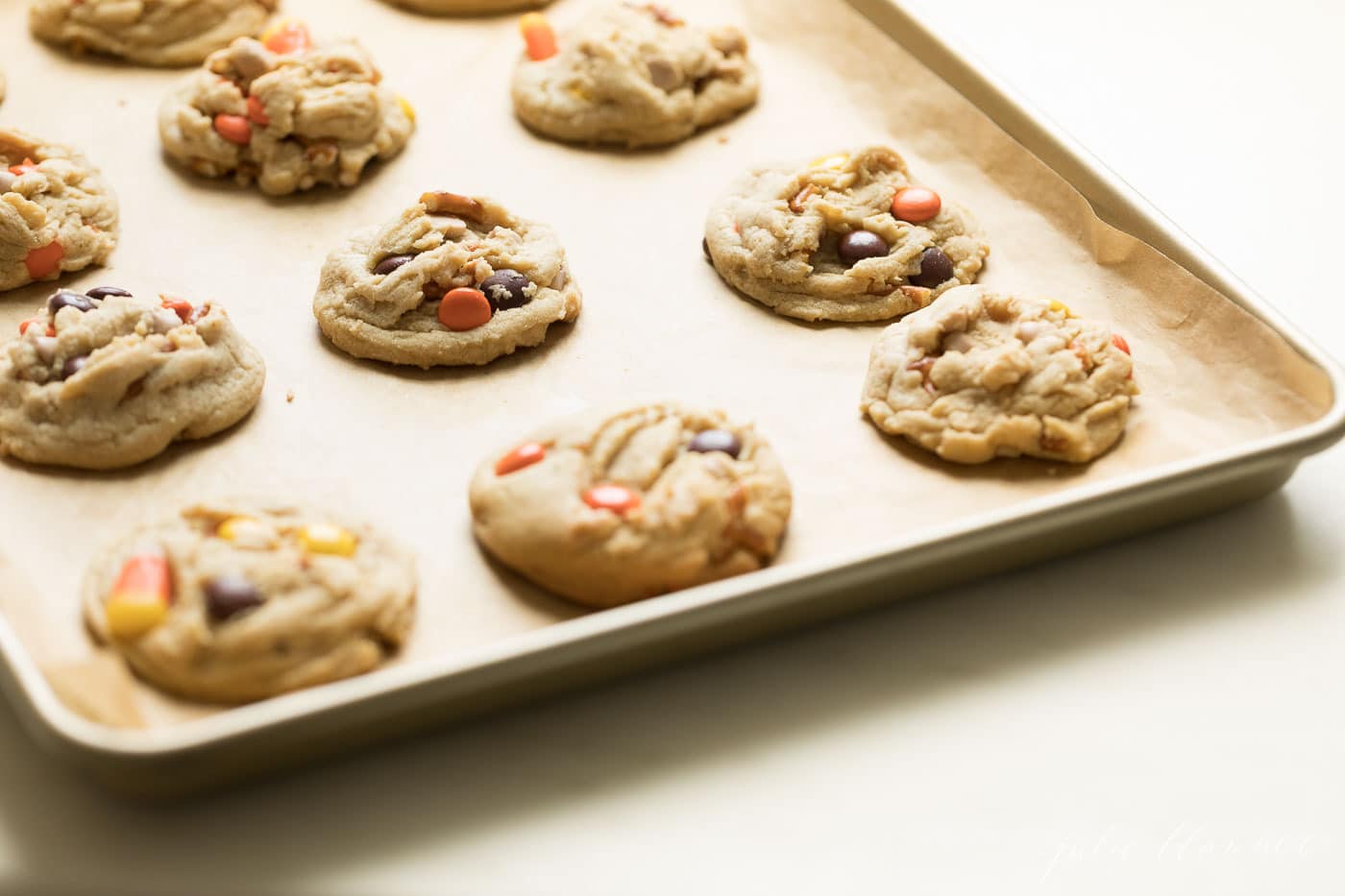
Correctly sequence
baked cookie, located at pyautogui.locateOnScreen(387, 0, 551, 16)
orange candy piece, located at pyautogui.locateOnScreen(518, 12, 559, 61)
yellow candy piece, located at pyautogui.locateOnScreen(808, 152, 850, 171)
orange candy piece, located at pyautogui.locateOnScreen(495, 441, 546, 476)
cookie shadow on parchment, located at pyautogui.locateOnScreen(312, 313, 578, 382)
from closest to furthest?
1. orange candy piece, located at pyautogui.locateOnScreen(495, 441, 546, 476)
2. cookie shadow on parchment, located at pyautogui.locateOnScreen(312, 313, 578, 382)
3. yellow candy piece, located at pyautogui.locateOnScreen(808, 152, 850, 171)
4. orange candy piece, located at pyautogui.locateOnScreen(518, 12, 559, 61)
5. baked cookie, located at pyautogui.locateOnScreen(387, 0, 551, 16)

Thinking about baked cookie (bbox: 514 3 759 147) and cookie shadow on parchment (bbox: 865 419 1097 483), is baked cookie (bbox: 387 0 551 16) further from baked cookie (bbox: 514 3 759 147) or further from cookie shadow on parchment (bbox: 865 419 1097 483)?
cookie shadow on parchment (bbox: 865 419 1097 483)

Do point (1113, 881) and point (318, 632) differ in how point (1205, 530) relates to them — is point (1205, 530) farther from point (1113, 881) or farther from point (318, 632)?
point (318, 632)

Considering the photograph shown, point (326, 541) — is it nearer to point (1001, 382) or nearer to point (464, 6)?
point (1001, 382)

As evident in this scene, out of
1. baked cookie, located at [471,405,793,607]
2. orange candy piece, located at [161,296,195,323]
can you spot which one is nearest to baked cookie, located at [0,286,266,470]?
orange candy piece, located at [161,296,195,323]

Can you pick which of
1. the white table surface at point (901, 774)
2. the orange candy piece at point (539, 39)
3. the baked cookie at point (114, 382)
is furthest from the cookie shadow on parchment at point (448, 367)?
the orange candy piece at point (539, 39)

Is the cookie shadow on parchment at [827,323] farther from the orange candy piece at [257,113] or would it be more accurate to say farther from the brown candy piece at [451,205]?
the orange candy piece at [257,113]

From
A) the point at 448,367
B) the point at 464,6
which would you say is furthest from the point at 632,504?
the point at 464,6

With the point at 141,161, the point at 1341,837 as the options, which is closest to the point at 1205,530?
the point at 1341,837

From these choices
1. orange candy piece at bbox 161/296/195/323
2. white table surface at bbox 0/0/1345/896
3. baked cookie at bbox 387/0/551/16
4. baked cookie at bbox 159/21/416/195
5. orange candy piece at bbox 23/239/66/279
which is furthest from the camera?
baked cookie at bbox 387/0/551/16
